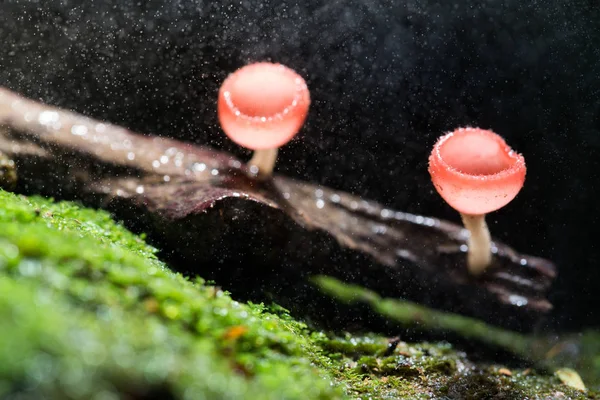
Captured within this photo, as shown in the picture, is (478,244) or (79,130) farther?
(478,244)

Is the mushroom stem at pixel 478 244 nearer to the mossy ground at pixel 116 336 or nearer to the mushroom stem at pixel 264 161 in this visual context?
the mushroom stem at pixel 264 161

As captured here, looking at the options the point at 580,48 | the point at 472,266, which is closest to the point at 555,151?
the point at 580,48

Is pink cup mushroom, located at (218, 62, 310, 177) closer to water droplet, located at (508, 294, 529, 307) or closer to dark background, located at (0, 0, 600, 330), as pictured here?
dark background, located at (0, 0, 600, 330)

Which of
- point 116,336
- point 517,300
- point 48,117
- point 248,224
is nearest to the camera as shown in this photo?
point 116,336

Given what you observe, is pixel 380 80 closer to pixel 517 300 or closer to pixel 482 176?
pixel 482 176

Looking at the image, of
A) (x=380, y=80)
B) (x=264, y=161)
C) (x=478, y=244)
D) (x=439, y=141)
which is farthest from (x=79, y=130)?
(x=478, y=244)

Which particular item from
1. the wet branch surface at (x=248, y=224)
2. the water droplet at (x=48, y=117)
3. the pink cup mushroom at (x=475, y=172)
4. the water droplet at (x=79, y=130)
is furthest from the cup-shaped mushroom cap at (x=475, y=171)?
the water droplet at (x=48, y=117)

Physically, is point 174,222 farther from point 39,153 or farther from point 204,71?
point 204,71
